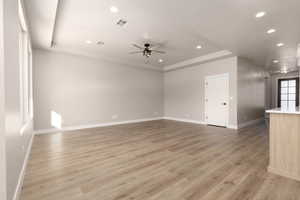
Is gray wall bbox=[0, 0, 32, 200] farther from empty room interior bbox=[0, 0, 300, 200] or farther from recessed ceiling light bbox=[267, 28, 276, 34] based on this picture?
recessed ceiling light bbox=[267, 28, 276, 34]

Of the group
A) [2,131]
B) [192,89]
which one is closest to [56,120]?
[2,131]

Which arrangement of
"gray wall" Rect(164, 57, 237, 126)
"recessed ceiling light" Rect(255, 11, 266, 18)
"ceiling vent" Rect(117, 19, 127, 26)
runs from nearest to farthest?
"recessed ceiling light" Rect(255, 11, 266, 18) < "ceiling vent" Rect(117, 19, 127, 26) < "gray wall" Rect(164, 57, 237, 126)

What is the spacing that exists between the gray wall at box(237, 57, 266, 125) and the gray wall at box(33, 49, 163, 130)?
4.01 m

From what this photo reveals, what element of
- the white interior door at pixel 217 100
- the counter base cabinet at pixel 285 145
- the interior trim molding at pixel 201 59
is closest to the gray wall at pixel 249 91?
the white interior door at pixel 217 100

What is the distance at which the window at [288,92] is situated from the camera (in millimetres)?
8109

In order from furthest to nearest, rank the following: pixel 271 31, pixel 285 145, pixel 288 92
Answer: pixel 288 92 < pixel 271 31 < pixel 285 145

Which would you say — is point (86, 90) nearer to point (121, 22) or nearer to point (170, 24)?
point (121, 22)

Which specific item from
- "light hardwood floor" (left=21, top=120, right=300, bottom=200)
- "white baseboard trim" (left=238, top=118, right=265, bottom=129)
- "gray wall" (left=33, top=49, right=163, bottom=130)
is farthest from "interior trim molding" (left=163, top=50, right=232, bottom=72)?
"light hardwood floor" (left=21, top=120, right=300, bottom=200)

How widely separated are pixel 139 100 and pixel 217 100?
353 cm

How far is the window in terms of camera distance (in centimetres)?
→ 811

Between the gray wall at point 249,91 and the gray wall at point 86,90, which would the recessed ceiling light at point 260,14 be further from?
the gray wall at point 86,90

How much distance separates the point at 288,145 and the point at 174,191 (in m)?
1.82

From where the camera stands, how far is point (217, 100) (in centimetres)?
574

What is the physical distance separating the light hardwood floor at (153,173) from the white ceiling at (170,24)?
9.07 feet
